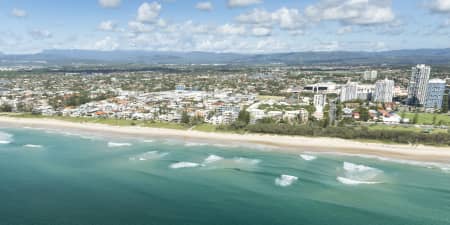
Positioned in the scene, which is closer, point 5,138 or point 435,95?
point 5,138

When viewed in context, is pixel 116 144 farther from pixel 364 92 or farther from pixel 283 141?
pixel 364 92

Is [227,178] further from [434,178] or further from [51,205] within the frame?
[434,178]

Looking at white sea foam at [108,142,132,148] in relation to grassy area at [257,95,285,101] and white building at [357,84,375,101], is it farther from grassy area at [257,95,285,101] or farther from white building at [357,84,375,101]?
white building at [357,84,375,101]

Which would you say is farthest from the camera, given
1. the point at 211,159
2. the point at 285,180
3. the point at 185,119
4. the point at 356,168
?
the point at 185,119

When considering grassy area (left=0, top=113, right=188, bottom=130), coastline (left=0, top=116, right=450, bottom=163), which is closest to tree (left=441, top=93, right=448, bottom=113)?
coastline (left=0, top=116, right=450, bottom=163)

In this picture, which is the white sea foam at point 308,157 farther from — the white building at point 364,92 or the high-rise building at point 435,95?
the white building at point 364,92

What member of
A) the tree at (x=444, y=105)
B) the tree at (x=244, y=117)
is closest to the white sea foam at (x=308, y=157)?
the tree at (x=244, y=117)

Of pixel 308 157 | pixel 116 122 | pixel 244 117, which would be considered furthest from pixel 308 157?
pixel 116 122
